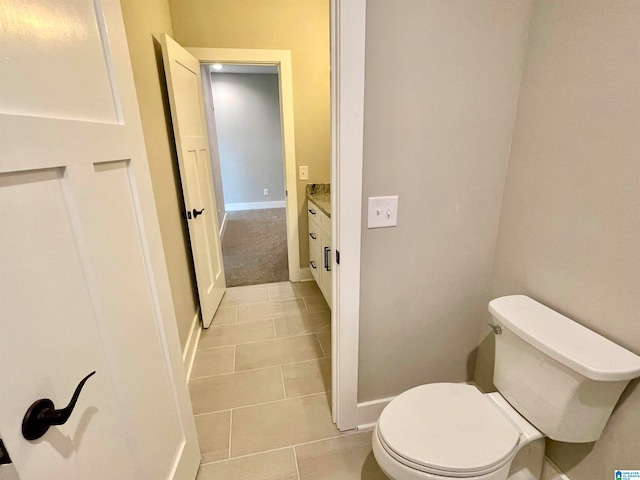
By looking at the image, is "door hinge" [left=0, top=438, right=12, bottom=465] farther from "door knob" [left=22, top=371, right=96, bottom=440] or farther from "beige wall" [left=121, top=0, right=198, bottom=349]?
"beige wall" [left=121, top=0, right=198, bottom=349]

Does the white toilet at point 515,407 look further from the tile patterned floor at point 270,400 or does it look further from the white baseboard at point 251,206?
the white baseboard at point 251,206

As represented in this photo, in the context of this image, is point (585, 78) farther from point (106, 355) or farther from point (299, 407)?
point (299, 407)

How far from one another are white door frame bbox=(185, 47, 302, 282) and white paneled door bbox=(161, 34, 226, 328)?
180 millimetres

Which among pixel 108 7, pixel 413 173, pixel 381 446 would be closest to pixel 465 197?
pixel 413 173

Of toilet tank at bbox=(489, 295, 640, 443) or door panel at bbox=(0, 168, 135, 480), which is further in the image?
toilet tank at bbox=(489, 295, 640, 443)

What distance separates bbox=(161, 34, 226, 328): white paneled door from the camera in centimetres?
186

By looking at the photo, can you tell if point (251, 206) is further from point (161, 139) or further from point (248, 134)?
point (161, 139)

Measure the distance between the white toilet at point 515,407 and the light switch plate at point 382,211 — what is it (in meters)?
0.51

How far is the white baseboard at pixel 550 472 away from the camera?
1153 millimetres

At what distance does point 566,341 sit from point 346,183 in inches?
33.8

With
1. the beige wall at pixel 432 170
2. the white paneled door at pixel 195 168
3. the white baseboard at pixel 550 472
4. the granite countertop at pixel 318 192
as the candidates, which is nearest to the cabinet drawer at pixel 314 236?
the granite countertop at pixel 318 192

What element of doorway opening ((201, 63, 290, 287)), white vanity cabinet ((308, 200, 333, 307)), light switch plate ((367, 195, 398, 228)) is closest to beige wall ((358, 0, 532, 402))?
light switch plate ((367, 195, 398, 228))

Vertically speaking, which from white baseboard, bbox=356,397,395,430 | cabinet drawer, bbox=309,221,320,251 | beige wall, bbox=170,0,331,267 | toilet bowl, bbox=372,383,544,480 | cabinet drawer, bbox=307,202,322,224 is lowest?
white baseboard, bbox=356,397,395,430

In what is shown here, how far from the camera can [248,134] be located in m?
5.79
